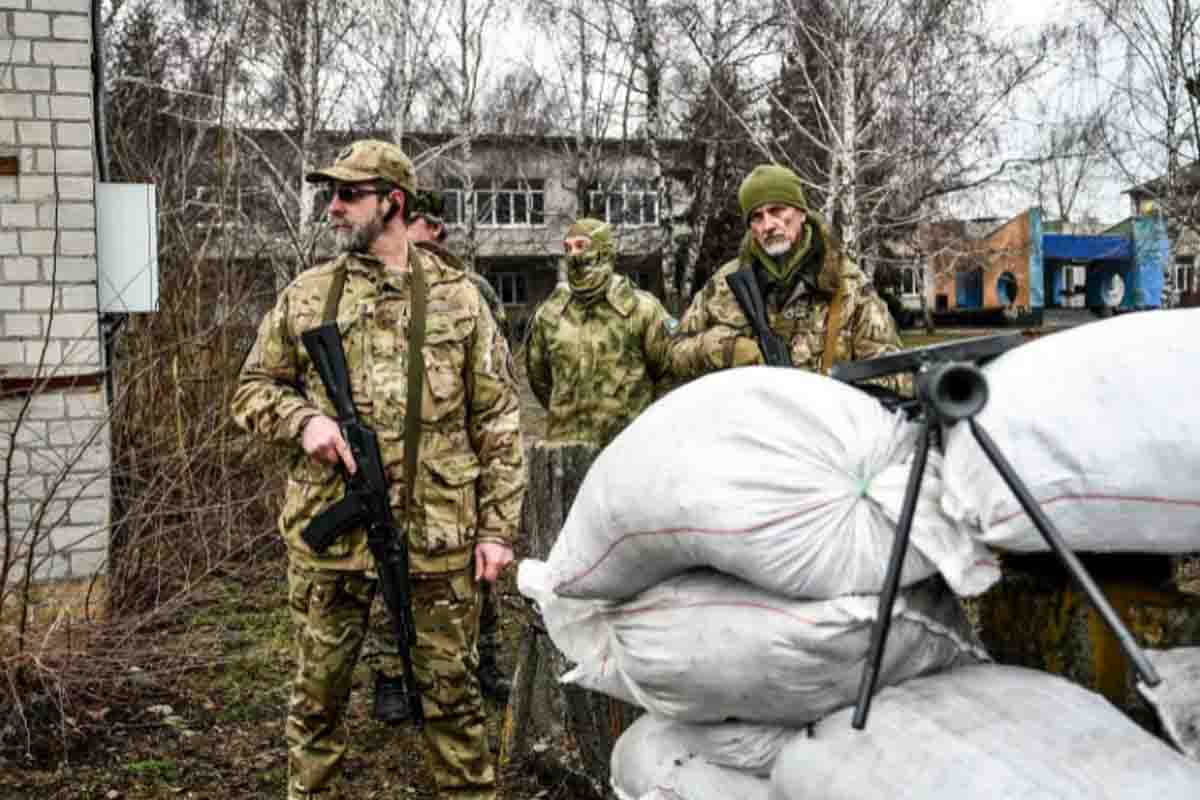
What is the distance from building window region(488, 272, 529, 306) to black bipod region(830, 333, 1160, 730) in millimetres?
36424

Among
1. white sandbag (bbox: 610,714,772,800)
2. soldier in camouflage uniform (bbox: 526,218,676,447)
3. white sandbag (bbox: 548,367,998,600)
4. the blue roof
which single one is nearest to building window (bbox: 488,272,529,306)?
the blue roof

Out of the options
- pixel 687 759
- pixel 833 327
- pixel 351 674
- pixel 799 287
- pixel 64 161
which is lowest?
pixel 351 674

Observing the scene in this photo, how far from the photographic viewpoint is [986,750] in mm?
1605

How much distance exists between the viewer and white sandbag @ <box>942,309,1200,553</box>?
5.36ft

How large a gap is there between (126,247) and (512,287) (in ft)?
109

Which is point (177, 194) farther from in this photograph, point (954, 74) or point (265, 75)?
point (954, 74)

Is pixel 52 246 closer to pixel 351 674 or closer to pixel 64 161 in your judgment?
pixel 64 161

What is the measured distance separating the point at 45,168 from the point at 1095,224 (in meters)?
46.5

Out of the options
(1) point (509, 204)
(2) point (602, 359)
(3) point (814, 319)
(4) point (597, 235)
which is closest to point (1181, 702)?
(3) point (814, 319)

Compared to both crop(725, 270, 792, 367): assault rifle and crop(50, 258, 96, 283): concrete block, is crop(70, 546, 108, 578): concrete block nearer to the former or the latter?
crop(50, 258, 96, 283): concrete block

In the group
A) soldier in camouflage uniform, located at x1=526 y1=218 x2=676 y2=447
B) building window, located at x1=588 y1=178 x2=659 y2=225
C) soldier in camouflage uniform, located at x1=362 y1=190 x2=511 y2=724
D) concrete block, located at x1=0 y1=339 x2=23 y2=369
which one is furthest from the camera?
building window, located at x1=588 y1=178 x2=659 y2=225

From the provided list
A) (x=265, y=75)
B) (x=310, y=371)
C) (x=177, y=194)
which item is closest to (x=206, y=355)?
(x=177, y=194)

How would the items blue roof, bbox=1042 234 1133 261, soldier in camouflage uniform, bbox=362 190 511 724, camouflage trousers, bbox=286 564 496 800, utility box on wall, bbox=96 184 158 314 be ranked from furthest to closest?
blue roof, bbox=1042 234 1133 261 < utility box on wall, bbox=96 184 158 314 < soldier in camouflage uniform, bbox=362 190 511 724 < camouflage trousers, bbox=286 564 496 800

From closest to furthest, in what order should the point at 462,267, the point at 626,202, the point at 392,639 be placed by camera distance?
the point at 462,267
the point at 392,639
the point at 626,202
